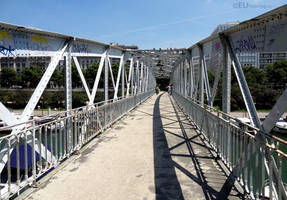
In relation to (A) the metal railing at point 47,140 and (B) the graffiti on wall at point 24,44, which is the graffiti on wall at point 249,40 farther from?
(B) the graffiti on wall at point 24,44

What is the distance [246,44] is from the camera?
12.7 feet

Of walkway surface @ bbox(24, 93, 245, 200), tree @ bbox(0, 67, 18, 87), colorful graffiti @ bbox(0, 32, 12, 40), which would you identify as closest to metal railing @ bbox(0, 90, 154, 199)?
walkway surface @ bbox(24, 93, 245, 200)

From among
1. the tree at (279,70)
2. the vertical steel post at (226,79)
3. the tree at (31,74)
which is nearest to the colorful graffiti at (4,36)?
the vertical steel post at (226,79)

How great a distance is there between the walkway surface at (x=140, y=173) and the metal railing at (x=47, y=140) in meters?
0.24

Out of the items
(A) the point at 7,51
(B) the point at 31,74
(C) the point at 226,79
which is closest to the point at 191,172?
(C) the point at 226,79

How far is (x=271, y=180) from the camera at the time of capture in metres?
2.49

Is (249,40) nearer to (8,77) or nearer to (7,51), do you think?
(7,51)

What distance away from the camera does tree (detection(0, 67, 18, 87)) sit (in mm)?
59056

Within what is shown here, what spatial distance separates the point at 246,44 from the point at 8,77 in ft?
224

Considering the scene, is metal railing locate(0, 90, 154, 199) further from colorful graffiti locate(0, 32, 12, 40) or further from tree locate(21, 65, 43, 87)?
tree locate(21, 65, 43, 87)

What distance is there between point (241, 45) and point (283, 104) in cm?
189

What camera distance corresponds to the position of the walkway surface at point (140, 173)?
3.36 meters

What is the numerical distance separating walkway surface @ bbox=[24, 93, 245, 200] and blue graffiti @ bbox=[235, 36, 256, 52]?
7.02 ft

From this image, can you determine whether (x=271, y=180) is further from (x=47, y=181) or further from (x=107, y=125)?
(x=107, y=125)
